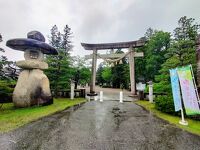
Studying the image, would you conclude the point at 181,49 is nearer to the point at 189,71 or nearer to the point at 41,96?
the point at 189,71

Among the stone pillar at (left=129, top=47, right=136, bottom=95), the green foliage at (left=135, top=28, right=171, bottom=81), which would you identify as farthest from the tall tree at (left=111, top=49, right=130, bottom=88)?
the stone pillar at (left=129, top=47, right=136, bottom=95)

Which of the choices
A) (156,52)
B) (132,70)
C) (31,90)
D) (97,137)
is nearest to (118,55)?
(132,70)

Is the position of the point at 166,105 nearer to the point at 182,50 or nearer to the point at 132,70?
the point at 182,50

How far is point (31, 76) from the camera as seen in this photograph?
11414 millimetres

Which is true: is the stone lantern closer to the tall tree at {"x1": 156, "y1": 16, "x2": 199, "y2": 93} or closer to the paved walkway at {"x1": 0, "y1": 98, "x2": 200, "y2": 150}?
the paved walkway at {"x1": 0, "y1": 98, "x2": 200, "y2": 150}

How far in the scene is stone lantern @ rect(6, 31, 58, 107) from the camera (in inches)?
429

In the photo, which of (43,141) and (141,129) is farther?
(141,129)

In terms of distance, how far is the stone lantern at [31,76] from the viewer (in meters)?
10.9

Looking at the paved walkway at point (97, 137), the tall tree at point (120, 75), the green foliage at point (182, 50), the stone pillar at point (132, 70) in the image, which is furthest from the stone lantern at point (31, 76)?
the tall tree at point (120, 75)

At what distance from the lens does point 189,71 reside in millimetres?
7680

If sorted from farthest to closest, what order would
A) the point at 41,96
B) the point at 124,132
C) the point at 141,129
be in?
the point at 41,96 → the point at 141,129 → the point at 124,132

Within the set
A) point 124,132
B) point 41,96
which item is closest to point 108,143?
point 124,132

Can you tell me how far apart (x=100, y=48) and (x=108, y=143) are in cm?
1518

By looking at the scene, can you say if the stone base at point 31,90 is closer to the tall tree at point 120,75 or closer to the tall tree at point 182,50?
the tall tree at point 182,50
